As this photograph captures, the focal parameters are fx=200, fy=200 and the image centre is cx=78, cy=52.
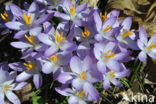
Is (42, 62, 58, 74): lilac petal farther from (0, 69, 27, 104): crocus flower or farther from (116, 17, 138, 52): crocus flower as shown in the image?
(116, 17, 138, 52): crocus flower

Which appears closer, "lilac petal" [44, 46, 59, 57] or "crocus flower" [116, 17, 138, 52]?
"lilac petal" [44, 46, 59, 57]

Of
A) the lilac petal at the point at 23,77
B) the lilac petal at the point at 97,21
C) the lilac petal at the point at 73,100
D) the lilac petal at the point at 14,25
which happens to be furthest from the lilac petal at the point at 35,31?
the lilac petal at the point at 73,100

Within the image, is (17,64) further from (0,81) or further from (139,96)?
(139,96)

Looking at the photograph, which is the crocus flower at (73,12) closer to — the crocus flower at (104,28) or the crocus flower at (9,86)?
the crocus flower at (104,28)

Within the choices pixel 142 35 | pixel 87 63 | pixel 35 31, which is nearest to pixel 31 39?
pixel 35 31

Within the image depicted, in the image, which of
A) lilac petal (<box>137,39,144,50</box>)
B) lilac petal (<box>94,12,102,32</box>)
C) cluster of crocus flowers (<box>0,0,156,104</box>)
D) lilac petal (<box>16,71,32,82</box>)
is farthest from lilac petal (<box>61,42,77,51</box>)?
lilac petal (<box>137,39,144,50</box>)

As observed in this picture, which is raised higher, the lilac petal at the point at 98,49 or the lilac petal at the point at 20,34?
the lilac petal at the point at 20,34

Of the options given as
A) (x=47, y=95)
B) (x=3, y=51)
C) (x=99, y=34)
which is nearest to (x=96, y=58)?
(x=99, y=34)

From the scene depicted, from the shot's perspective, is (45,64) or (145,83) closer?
(45,64)
